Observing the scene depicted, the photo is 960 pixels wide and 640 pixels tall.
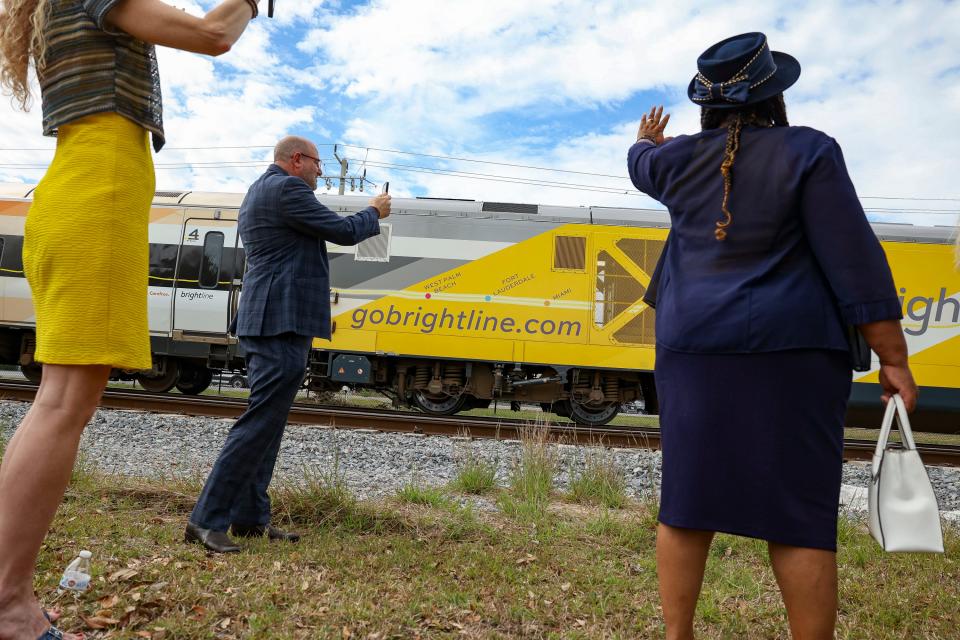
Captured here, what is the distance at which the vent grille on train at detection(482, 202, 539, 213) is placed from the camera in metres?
9.80

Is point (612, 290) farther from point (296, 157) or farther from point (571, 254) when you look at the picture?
point (296, 157)

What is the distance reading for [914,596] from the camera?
8.97 ft

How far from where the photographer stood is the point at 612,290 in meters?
9.45

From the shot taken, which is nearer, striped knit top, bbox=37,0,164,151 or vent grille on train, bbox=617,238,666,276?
striped knit top, bbox=37,0,164,151

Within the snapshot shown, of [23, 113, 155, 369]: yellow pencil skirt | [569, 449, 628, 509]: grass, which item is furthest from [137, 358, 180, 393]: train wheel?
[23, 113, 155, 369]: yellow pencil skirt

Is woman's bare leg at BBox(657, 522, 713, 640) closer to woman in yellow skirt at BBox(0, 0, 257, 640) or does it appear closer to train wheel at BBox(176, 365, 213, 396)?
woman in yellow skirt at BBox(0, 0, 257, 640)

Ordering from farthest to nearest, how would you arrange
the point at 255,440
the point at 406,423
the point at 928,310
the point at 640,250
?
the point at 640,250
the point at 928,310
the point at 406,423
the point at 255,440

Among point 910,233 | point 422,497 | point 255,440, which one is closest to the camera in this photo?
point 255,440

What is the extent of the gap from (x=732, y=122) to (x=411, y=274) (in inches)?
321

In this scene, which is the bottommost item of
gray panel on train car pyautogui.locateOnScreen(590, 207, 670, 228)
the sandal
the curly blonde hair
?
the sandal

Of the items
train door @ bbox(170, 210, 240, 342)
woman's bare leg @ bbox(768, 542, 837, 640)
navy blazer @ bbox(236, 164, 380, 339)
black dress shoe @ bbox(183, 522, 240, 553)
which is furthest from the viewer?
train door @ bbox(170, 210, 240, 342)

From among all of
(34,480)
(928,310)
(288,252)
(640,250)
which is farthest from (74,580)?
(928,310)

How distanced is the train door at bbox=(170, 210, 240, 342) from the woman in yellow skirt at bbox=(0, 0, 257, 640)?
29.0 feet

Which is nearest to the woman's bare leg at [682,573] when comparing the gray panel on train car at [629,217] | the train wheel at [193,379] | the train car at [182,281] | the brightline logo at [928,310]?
the gray panel on train car at [629,217]
